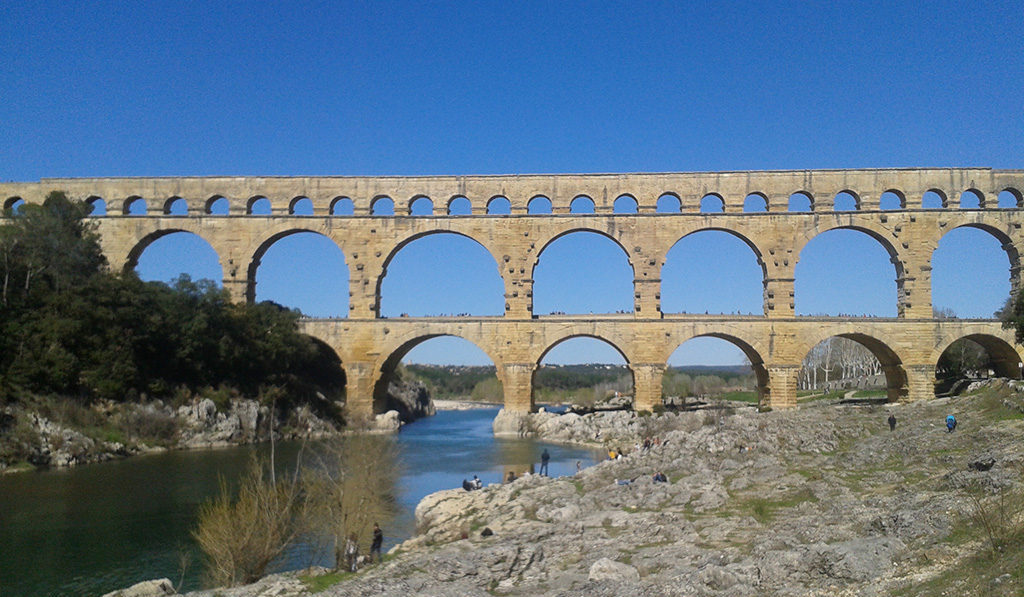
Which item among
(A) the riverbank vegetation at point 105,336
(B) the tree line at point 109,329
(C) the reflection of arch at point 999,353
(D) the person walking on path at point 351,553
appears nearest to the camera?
(D) the person walking on path at point 351,553

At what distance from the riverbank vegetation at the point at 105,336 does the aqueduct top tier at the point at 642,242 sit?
2167mm

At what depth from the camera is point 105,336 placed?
83.0 feet

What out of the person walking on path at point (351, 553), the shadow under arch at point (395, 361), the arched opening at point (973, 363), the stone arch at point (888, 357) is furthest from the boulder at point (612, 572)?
the arched opening at point (973, 363)

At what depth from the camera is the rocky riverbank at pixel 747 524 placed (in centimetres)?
786

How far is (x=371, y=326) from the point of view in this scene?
99.1 feet

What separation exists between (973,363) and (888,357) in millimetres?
9546

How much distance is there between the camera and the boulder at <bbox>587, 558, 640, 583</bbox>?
8952mm

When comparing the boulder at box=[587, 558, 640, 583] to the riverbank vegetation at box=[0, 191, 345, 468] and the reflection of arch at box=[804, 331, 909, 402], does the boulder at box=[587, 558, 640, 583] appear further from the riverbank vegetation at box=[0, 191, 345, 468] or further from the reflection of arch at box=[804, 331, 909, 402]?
the reflection of arch at box=[804, 331, 909, 402]

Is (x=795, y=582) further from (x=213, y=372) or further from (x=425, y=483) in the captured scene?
(x=213, y=372)

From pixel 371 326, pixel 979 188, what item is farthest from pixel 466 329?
pixel 979 188

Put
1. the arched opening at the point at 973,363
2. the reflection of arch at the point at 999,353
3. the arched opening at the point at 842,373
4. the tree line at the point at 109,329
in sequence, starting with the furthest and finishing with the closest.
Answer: the arched opening at the point at 842,373 → the arched opening at the point at 973,363 → the reflection of arch at the point at 999,353 → the tree line at the point at 109,329

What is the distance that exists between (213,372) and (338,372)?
6774 millimetres

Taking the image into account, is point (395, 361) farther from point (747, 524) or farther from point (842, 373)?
point (842, 373)

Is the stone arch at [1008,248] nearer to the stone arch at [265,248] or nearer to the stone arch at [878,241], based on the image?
the stone arch at [878,241]
